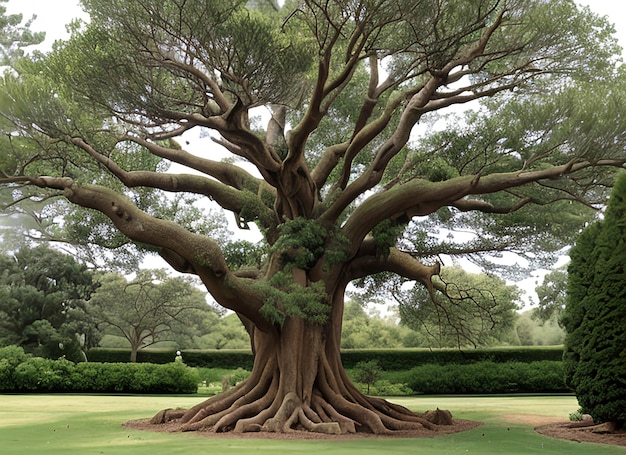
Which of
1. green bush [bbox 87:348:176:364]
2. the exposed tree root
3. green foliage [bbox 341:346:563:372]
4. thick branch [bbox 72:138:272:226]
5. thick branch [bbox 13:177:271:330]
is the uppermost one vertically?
thick branch [bbox 72:138:272:226]

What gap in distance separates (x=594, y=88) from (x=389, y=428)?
7.33 metres

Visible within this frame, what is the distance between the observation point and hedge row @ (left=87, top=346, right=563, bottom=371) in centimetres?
2628

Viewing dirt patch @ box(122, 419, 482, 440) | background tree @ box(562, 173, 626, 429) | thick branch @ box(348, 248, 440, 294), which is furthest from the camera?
thick branch @ box(348, 248, 440, 294)

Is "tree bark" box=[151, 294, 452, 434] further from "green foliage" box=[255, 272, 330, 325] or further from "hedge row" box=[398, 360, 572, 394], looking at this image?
"hedge row" box=[398, 360, 572, 394]

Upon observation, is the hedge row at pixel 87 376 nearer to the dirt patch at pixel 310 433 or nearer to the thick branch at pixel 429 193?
the dirt patch at pixel 310 433

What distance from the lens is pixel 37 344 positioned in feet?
92.9

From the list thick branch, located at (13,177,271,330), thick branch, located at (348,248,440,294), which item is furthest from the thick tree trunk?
thick branch, located at (13,177,271,330)

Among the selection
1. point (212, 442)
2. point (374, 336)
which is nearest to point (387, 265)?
point (212, 442)

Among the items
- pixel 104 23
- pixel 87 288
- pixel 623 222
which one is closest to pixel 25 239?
pixel 87 288

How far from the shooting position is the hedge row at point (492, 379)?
932 inches

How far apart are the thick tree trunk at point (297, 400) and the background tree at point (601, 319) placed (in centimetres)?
307

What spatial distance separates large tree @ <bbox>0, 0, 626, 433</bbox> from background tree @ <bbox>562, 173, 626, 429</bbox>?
75.4 inches

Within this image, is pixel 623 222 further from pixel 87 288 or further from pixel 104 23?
pixel 87 288

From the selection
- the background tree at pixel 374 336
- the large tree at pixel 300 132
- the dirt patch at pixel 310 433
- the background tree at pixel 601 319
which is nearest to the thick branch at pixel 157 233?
the large tree at pixel 300 132
